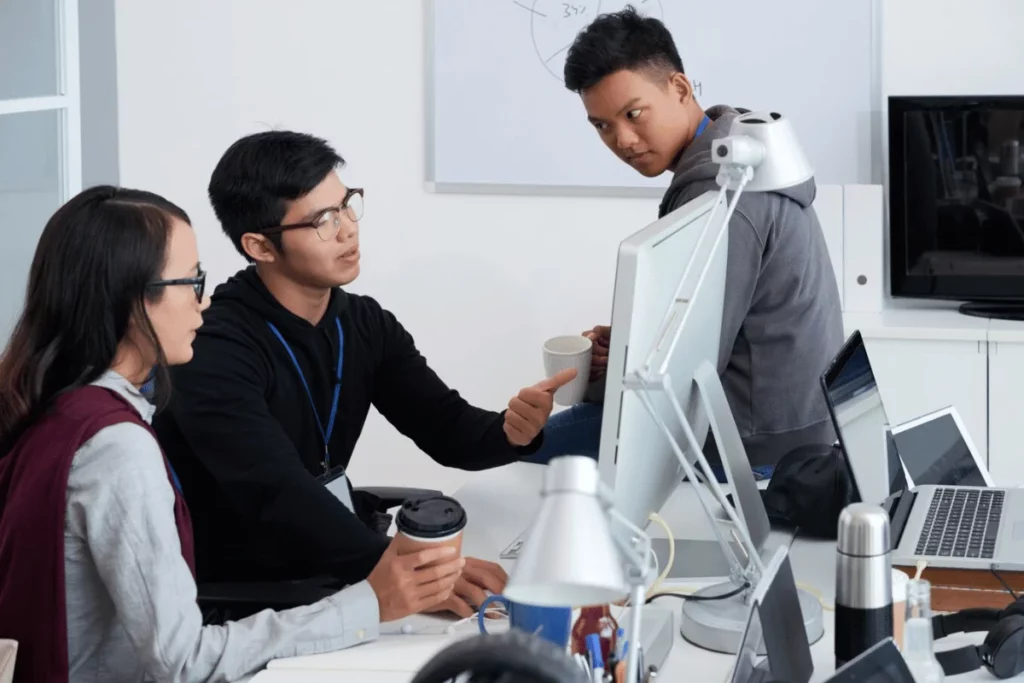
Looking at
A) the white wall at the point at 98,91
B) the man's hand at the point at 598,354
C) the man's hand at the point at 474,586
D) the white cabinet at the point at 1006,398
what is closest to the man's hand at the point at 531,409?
the man's hand at the point at 598,354

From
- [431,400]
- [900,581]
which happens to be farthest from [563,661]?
[431,400]

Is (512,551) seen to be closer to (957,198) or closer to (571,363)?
(571,363)

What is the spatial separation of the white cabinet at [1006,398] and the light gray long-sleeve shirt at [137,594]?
7.47 feet

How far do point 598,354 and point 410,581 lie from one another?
29.7 inches

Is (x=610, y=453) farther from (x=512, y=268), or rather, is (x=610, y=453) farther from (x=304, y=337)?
(x=512, y=268)

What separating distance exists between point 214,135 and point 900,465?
2.75 metres

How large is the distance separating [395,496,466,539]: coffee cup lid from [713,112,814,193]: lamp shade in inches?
21.2

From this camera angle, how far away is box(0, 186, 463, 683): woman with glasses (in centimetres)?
150

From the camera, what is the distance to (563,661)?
23.7 inches

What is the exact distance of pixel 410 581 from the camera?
162 cm

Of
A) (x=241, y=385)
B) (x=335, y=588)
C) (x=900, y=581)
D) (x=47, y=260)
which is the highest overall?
(x=47, y=260)

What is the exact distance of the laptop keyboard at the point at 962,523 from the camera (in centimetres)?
175

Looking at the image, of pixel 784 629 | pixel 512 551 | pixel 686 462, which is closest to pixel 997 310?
pixel 512 551

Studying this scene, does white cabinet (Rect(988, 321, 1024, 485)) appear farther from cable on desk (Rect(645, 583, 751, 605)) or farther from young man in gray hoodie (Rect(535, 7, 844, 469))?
cable on desk (Rect(645, 583, 751, 605))
